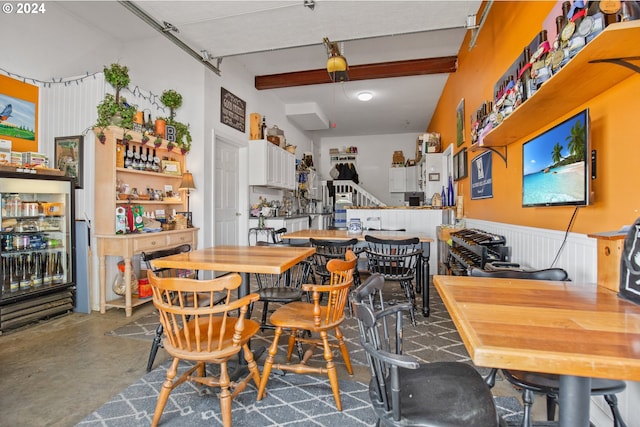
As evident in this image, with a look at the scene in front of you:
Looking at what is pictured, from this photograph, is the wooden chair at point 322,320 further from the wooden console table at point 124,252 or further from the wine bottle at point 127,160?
the wine bottle at point 127,160

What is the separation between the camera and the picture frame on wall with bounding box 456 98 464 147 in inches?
183

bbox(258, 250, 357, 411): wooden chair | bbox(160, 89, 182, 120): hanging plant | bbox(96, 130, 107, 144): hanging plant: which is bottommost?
bbox(258, 250, 357, 411): wooden chair

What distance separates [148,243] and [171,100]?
6.58ft

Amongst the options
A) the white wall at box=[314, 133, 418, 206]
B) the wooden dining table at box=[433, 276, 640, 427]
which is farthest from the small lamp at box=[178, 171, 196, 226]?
the white wall at box=[314, 133, 418, 206]

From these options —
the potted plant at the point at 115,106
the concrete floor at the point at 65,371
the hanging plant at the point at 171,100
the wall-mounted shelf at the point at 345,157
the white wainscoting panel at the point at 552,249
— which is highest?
the wall-mounted shelf at the point at 345,157

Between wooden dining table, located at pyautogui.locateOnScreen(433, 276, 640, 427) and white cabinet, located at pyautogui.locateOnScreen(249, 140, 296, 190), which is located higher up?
white cabinet, located at pyautogui.locateOnScreen(249, 140, 296, 190)

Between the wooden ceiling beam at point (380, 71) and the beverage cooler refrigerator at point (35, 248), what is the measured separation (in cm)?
385

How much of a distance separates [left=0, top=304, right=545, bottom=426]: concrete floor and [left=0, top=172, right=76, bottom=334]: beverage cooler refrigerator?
0.20 meters

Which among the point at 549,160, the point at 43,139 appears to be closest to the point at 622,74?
the point at 549,160

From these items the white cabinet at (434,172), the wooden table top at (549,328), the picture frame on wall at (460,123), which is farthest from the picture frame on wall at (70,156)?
the white cabinet at (434,172)

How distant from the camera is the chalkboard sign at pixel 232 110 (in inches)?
202

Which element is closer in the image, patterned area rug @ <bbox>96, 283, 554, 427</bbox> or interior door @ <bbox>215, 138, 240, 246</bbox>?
patterned area rug @ <bbox>96, 283, 554, 427</bbox>

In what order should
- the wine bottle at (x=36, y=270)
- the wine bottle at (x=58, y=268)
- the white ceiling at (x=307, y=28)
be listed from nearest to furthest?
the white ceiling at (x=307, y=28) < the wine bottle at (x=36, y=270) < the wine bottle at (x=58, y=268)

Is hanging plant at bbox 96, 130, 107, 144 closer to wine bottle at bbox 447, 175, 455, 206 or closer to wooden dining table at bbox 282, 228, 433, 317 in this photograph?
wooden dining table at bbox 282, 228, 433, 317
